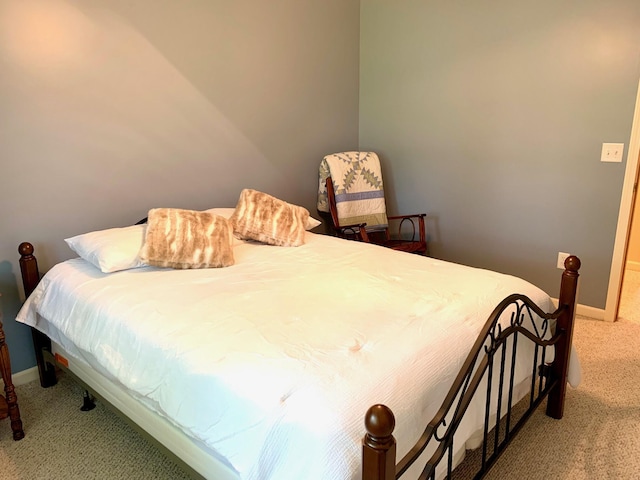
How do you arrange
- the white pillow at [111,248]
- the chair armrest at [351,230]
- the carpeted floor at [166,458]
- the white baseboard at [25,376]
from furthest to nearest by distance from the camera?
the chair armrest at [351,230]
the white baseboard at [25,376]
the white pillow at [111,248]
the carpeted floor at [166,458]

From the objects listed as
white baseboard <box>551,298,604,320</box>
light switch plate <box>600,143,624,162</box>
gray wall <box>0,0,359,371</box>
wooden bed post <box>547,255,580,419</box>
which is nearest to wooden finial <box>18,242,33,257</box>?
gray wall <box>0,0,359,371</box>

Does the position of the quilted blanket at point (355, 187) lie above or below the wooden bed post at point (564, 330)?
above

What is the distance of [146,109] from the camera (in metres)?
2.61

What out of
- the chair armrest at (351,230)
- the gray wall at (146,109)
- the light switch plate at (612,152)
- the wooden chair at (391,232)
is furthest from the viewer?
the chair armrest at (351,230)

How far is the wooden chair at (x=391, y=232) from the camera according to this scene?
3344mm

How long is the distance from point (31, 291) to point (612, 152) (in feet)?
10.9

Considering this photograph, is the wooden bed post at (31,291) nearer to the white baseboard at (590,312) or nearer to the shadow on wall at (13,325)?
the shadow on wall at (13,325)

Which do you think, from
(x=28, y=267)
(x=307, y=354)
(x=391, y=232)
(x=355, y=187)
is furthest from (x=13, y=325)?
(x=391, y=232)

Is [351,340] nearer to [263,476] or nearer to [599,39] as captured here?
[263,476]

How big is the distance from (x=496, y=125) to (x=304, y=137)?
54.2 inches

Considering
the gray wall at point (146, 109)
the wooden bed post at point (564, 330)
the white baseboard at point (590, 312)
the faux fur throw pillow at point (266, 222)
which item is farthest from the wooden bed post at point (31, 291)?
the white baseboard at point (590, 312)

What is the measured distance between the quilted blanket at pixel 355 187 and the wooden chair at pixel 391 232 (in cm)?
4

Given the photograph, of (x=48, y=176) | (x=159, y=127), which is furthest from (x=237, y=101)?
(x=48, y=176)

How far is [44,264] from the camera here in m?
2.38
